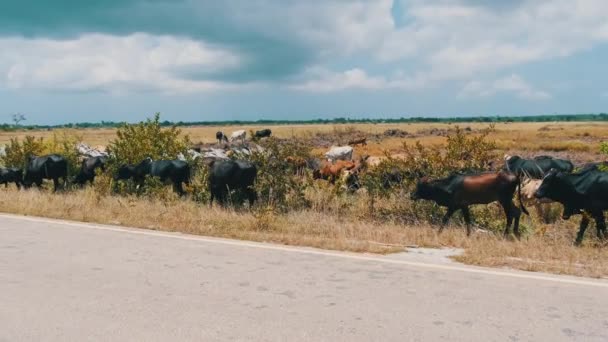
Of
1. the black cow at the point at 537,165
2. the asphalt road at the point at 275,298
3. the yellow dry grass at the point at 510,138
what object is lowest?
the yellow dry grass at the point at 510,138

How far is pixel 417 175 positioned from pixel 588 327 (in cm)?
746

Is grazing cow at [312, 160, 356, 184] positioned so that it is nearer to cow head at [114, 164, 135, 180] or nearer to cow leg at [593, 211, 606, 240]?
cow head at [114, 164, 135, 180]

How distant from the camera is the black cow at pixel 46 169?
1802 centimetres

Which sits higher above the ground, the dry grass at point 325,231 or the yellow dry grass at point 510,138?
the dry grass at point 325,231

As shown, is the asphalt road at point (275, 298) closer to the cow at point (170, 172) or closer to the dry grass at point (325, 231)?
the dry grass at point (325, 231)

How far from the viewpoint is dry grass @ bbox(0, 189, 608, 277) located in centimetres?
779

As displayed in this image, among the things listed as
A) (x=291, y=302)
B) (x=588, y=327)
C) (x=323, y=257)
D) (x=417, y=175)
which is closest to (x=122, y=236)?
(x=323, y=257)

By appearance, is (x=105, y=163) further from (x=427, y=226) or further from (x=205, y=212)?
(x=427, y=226)

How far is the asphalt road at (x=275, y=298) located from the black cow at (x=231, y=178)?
528 cm

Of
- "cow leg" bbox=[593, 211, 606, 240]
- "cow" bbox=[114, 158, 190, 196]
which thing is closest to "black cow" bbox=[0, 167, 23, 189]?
"cow" bbox=[114, 158, 190, 196]

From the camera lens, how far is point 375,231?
10070 mm

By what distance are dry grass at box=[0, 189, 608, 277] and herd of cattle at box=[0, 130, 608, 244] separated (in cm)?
55

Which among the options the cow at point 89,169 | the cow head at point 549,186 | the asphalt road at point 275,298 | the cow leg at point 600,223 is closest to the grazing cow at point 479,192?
the cow head at point 549,186

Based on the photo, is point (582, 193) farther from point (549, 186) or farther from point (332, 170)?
point (332, 170)
